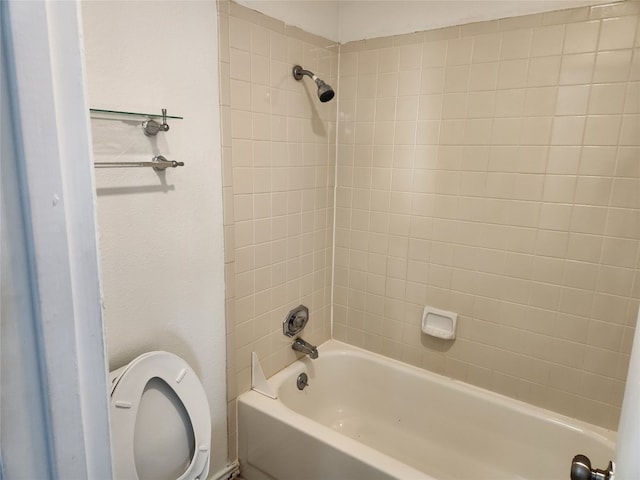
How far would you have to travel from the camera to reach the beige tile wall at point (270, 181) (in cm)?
151

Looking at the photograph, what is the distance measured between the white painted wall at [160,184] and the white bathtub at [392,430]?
390mm

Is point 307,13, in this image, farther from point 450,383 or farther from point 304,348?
point 450,383

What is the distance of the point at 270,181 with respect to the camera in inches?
67.2

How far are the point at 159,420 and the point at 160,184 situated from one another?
2.45ft

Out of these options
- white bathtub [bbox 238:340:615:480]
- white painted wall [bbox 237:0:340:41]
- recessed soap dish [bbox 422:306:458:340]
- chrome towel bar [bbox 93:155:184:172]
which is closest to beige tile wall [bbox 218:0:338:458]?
white painted wall [bbox 237:0:340:41]

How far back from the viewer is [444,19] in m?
1.69

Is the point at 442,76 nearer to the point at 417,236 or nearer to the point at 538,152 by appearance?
the point at 538,152

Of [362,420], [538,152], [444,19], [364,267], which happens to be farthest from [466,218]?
[362,420]

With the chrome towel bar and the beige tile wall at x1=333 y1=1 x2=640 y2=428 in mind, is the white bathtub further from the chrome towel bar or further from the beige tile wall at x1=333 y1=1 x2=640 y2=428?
the chrome towel bar

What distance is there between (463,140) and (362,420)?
4.88 ft

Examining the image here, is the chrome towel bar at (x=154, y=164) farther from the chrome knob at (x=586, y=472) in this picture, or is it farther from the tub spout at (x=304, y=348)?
the chrome knob at (x=586, y=472)

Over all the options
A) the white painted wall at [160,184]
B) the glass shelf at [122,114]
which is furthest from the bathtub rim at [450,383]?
the glass shelf at [122,114]

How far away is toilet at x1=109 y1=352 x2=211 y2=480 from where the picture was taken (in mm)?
1119

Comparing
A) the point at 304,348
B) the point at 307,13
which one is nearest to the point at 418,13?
the point at 307,13
